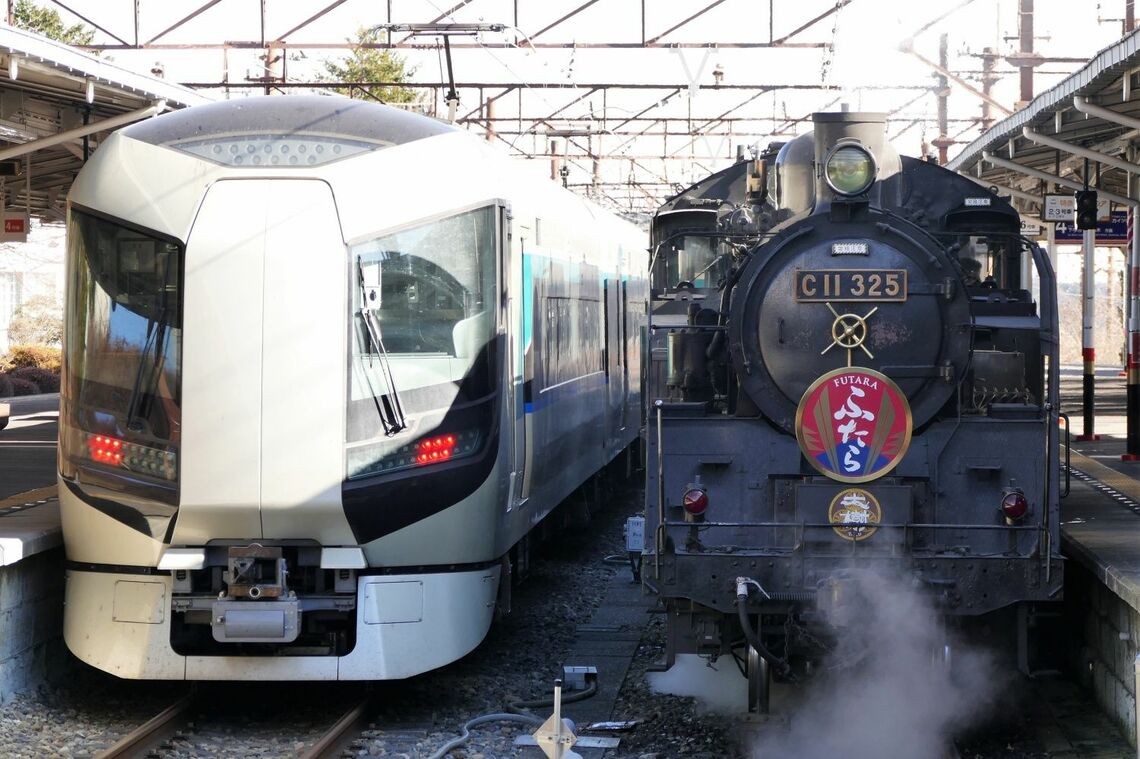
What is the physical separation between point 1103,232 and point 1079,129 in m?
5.05

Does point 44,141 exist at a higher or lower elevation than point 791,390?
higher

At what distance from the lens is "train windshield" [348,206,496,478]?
768 cm

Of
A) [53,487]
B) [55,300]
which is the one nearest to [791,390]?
[53,487]

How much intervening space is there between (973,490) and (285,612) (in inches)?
139

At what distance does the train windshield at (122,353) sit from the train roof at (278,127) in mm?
584

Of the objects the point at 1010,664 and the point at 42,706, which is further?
the point at 42,706

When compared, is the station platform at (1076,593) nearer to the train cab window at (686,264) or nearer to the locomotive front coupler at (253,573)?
the locomotive front coupler at (253,573)

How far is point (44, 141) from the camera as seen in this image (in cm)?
1151

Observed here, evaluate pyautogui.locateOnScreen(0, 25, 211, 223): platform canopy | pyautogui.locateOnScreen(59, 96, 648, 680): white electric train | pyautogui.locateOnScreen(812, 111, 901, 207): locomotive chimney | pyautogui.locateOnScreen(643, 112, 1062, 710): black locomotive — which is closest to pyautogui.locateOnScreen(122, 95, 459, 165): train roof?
pyautogui.locateOnScreen(59, 96, 648, 680): white electric train

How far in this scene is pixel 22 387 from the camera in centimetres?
2989

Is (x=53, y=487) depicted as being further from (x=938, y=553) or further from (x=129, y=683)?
(x=938, y=553)

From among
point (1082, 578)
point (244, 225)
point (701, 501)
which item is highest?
point (244, 225)

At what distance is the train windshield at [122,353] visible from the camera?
25.0 feet

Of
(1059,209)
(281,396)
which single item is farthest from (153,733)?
(1059,209)
